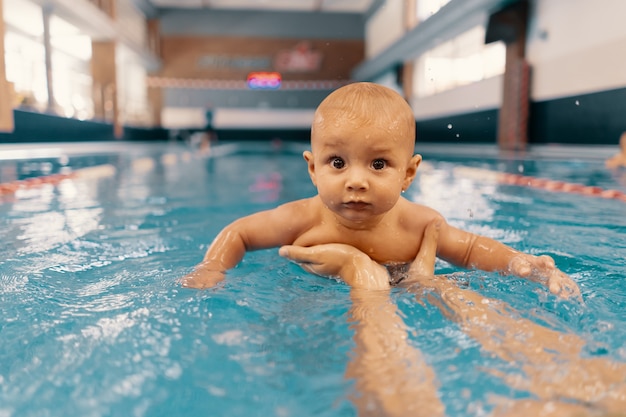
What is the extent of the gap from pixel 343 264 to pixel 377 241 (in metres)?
0.21

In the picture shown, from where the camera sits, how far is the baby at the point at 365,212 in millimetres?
1517

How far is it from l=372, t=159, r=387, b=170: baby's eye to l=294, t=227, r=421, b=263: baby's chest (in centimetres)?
36

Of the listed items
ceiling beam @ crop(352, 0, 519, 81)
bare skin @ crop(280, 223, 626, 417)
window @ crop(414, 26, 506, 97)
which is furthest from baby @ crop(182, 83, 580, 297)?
window @ crop(414, 26, 506, 97)

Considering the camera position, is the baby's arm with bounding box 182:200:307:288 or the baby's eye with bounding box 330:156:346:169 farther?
the baby's arm with bounding box 182:200:307:288

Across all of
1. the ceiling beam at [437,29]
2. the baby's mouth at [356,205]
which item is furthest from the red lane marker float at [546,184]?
the ceiling beam at [437,29]

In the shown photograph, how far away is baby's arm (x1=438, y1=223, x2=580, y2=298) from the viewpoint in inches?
60.8

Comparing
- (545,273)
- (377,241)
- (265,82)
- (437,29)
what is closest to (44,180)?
(377,241)

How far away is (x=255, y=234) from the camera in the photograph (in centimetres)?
193

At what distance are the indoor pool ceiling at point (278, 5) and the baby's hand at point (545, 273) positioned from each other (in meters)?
20.4

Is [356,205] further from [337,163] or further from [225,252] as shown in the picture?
[225,252]

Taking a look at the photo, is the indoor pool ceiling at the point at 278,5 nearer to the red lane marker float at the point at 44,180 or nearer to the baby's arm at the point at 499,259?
the red lane marker float at the point at 44,180

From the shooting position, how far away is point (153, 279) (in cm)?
185

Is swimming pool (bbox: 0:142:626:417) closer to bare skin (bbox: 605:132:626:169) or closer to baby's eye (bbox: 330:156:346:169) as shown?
baby's eye (bbox: 330:156:346:169)

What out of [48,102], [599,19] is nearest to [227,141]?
[48,102]
